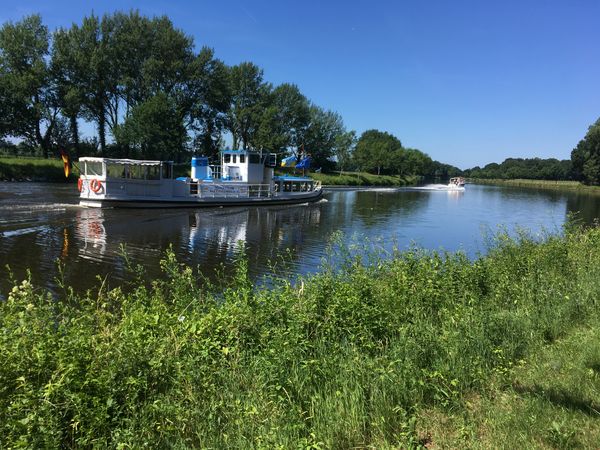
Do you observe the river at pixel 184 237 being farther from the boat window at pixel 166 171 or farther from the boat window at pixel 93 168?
the boat window at pixel 166 171

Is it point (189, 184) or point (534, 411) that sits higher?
point (189, 184)

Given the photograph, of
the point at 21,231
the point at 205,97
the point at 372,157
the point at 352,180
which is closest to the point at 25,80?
the point at 205,97

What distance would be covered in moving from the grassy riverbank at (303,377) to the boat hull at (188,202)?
81.2 ft

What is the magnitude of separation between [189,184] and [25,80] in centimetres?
3700

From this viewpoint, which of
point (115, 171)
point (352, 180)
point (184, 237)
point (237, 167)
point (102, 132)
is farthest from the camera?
point (352, 180)

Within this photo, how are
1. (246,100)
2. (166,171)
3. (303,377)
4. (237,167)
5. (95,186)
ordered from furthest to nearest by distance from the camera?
(246,100) → (237,167) → (166,171) → (95,186) → (303,377)

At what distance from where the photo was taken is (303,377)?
4.89 m

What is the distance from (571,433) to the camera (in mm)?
3662

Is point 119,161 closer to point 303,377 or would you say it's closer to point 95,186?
point 95,186

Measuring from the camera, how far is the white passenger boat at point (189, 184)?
29219 mm

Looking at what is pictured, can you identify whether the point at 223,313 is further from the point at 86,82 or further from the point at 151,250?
the point at 86,82

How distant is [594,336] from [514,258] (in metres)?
5.10

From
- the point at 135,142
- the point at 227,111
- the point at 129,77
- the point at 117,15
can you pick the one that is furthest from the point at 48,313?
the point at 227,111

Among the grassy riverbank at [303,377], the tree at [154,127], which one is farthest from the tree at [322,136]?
the grassy riverbank at [303,377]
